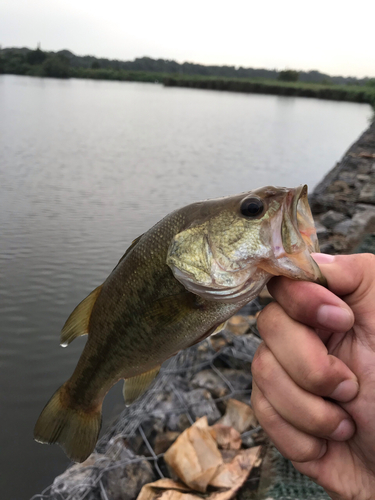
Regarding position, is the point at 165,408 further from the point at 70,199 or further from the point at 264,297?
the point at 70,199

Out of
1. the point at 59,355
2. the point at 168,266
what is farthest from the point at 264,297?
the point at 168,266

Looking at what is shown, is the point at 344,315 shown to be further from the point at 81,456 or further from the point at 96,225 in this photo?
the point at 96,225

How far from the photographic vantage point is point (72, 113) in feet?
88.8

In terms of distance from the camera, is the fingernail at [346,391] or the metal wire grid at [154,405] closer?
the fingernail at [346,391]

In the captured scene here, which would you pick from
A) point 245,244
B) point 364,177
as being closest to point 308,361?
point 245,244

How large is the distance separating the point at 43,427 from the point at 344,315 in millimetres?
1842

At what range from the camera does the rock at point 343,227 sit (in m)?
6.67

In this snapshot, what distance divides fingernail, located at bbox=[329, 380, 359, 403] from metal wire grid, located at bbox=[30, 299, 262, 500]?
2.22 m

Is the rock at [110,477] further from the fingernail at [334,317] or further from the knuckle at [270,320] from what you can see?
the fingernail at [334,317]

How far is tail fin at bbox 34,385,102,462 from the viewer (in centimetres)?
230

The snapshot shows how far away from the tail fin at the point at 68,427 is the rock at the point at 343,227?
547 cm

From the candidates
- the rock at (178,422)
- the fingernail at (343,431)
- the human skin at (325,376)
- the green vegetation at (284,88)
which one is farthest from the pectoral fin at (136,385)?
the green vegetation at (284,88)

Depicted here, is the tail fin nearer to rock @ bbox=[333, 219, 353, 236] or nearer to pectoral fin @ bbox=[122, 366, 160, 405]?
pectoral fin @ bbox=[122, 366, 160, 405]

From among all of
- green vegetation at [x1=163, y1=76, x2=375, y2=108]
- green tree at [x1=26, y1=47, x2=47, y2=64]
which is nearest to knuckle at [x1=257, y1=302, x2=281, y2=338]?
green vegetation at [x1=163, y1=76, x2=375, y2=108]
